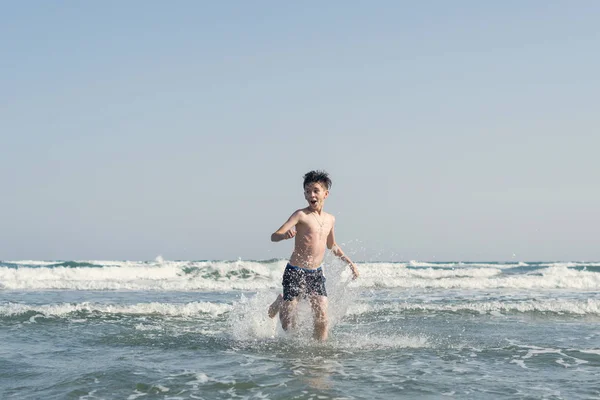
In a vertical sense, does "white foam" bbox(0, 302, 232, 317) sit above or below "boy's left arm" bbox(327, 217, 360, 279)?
below

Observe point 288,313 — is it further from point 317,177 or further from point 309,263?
point 317,177

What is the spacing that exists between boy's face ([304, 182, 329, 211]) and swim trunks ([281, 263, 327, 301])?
77 centimetres

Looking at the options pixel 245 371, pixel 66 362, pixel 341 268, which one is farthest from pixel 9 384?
pixel 341 268

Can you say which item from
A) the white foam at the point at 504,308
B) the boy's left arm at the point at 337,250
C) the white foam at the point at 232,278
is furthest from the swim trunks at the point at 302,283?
the white foam at the point at 504,308

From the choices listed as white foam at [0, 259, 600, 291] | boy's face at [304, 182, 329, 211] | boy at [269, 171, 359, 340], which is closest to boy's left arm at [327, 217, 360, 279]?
boy at [269, 171, 359, 340]

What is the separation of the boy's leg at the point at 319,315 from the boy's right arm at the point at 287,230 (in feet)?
3.12

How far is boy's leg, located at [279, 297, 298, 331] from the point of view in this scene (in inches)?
284

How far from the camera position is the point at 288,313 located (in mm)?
7262

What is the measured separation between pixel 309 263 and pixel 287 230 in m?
0.76

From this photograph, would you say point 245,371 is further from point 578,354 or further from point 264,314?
point 578,354

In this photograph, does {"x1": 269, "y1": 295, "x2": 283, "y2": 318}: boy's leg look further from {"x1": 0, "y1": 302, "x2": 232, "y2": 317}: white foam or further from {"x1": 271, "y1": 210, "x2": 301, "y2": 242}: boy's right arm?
{"x1": 0, "y1": 302, "x2": 232, "y2": 317}: white foam

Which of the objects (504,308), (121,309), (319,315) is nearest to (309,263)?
(319,315)

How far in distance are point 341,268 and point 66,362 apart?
4.15 meters

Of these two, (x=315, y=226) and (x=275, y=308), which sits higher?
(x=315, y=226)
